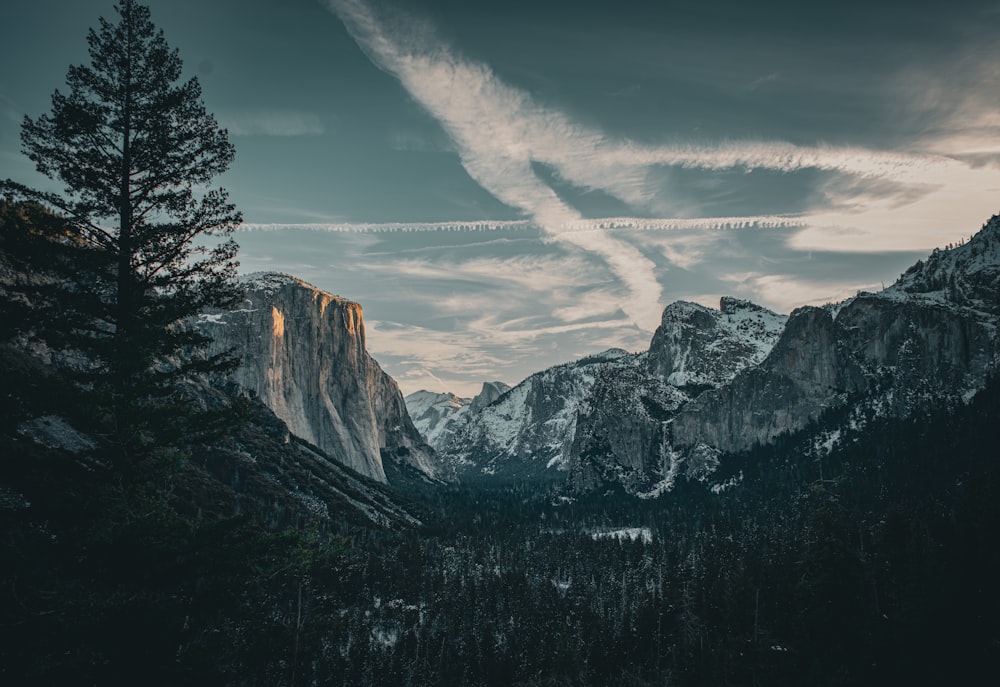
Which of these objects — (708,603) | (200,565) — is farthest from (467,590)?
(200,565)

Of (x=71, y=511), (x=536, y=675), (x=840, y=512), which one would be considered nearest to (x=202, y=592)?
(x=71, y=511)

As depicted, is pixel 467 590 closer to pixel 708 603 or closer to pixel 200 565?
pixel 708 603

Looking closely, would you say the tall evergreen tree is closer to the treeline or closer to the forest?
the forest

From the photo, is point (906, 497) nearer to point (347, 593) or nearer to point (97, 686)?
point (347, 593)

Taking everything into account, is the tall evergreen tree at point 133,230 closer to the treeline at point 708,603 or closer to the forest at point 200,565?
the forest at point 200,565

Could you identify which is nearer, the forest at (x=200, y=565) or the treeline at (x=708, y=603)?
the forest at (x=200, y=565)

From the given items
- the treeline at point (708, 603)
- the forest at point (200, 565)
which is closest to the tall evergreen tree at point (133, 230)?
the forest at point (200, 565)

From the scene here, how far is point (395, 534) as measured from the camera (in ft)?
599

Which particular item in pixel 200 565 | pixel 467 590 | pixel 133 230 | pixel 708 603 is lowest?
pixel 467 590

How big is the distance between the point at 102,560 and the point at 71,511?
Result: 1.18 m

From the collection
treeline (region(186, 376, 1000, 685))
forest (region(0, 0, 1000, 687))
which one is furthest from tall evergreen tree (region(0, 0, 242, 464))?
treeline (region(186, 376, 1000, 685))

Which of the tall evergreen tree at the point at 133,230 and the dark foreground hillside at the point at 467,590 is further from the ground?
the tall evergreen tree at the point at 133,230

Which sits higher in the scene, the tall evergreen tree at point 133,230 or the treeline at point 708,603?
the tall evergreen tree at point 133,230

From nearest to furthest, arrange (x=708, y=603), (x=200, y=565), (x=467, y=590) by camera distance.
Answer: (x=200, y=565) → (x=708, y=603) → (x=467, y=590)
